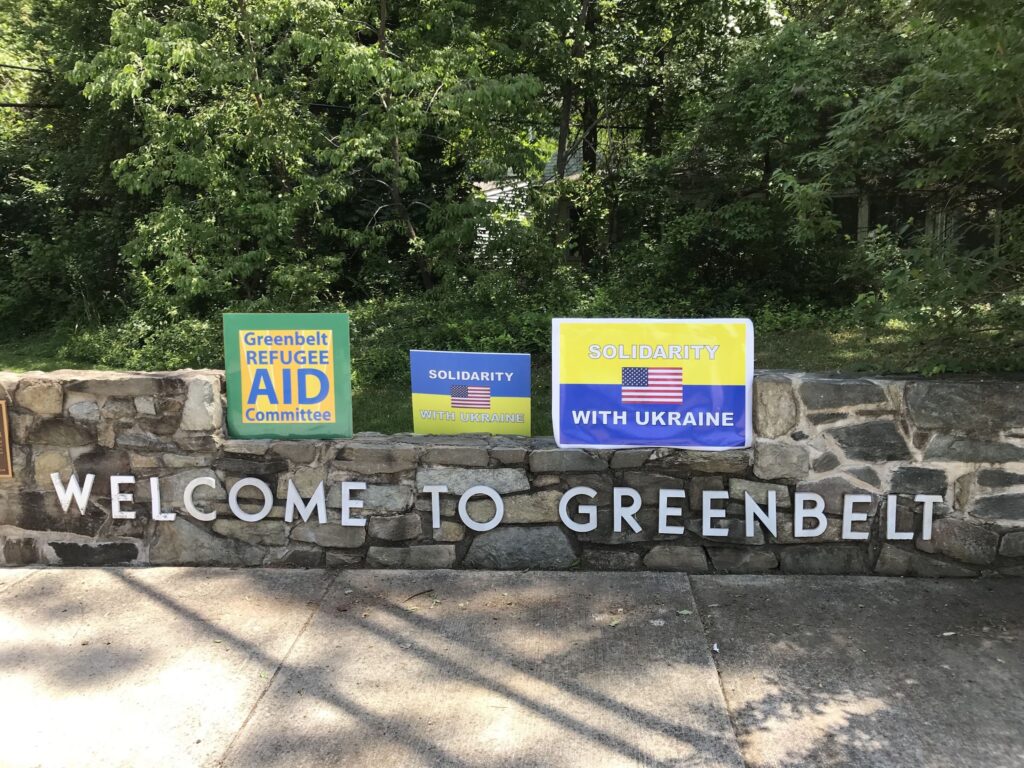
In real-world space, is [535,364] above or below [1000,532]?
above

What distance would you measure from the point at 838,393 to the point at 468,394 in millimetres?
1955

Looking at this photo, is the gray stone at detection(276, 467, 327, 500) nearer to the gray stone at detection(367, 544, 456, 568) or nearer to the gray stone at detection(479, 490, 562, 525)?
the gray stone at detection(367, 544, 456, 568)

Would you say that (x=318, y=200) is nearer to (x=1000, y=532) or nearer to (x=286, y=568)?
(x=286, y=568)

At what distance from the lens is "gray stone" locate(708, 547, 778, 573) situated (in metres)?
4.28

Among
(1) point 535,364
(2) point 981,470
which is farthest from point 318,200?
(2) point 981,470

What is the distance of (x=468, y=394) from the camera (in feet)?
15.2

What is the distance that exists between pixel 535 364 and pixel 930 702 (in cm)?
553

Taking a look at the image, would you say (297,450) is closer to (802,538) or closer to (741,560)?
(741,560)

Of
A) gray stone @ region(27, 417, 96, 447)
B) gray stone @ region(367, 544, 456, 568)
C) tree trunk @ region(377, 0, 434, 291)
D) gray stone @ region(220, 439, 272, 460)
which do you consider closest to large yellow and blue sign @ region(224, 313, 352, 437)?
gray stone @ region(220, 439, 272, 460)

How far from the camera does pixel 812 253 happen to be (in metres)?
10.6

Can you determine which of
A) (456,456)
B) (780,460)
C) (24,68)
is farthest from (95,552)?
(24,68)

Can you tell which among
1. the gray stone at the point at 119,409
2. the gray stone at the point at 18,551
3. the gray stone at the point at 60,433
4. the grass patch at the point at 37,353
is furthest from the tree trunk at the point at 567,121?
the gray stone at the point at 18,551

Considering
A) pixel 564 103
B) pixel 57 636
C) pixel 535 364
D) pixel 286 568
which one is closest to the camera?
pixel 57 636

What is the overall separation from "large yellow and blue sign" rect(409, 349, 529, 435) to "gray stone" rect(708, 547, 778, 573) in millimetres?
Result: 1222
